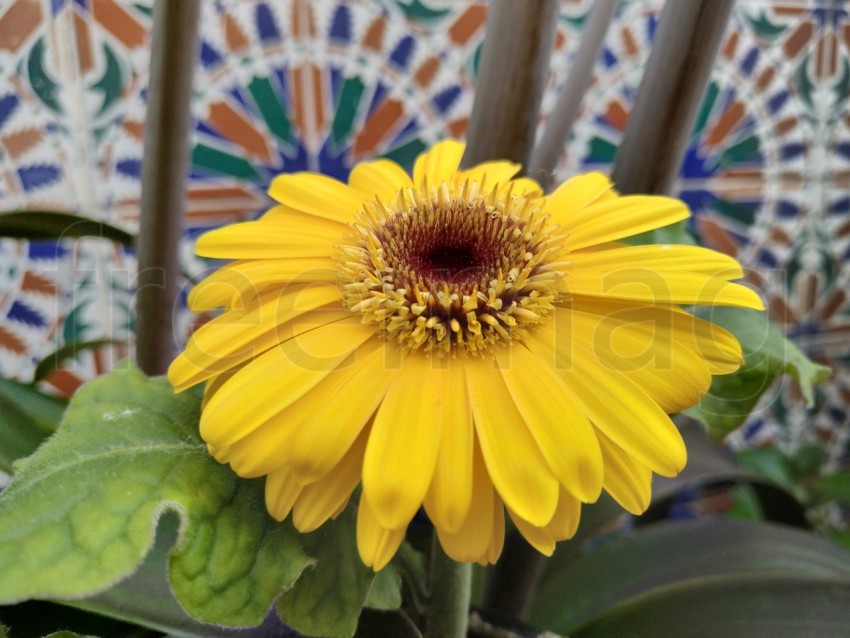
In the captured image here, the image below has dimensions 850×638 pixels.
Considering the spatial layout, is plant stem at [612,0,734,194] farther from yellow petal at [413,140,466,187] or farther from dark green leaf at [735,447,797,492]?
dark green leaf at [735,447,797,492]

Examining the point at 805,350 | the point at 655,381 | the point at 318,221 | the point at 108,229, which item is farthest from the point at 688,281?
the point at 805,350

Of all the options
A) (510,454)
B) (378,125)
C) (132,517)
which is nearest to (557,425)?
(510,454)

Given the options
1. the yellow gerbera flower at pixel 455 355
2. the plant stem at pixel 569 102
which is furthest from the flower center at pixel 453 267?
the plant stem at pixel 569 102

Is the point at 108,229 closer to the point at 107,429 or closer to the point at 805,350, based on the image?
the point at 107,429

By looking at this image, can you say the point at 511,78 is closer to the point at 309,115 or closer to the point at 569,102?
the point at 569,102

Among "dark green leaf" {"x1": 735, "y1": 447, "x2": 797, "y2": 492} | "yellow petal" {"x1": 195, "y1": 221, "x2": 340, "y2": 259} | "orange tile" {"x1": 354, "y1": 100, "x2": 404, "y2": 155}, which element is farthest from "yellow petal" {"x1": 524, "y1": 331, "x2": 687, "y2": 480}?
"dark green leaf" {"x1": 735, "y1": 447, "x2": 797, "y2": 492}
